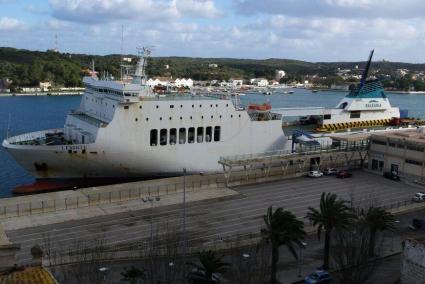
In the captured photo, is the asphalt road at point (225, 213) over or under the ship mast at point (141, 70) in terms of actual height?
under

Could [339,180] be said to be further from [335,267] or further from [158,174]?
[335,267]

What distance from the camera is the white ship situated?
2645cm

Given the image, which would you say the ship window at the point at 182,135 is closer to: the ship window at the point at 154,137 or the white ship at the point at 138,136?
the white ship at the point at 138,136

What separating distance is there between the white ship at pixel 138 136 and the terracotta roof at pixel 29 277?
1377 cm

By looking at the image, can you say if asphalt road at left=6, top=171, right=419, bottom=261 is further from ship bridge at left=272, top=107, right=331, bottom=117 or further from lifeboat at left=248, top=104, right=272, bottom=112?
ship bridge at left=272, top=107, right=331, bottom=117

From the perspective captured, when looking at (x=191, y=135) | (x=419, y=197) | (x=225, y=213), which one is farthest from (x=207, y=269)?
(x=419, y=197)

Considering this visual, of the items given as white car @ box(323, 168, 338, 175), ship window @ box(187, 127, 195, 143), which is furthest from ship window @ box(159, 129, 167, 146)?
white car @ box(323, 168, 338, 175)

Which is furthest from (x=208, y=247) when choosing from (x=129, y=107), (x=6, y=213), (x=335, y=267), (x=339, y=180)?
(x=339, y=180)

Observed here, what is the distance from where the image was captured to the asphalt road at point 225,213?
1928cm

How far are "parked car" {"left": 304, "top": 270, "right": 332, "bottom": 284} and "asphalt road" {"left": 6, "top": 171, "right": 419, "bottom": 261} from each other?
4.90 m

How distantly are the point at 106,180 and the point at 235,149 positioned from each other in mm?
8395

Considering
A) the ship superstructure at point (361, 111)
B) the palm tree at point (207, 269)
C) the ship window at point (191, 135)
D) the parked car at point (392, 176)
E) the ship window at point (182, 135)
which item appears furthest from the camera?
the ship superstructure at point (361, 111)

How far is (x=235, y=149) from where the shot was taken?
101ft

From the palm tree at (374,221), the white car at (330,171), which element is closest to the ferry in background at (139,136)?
the white car at (330,171)
